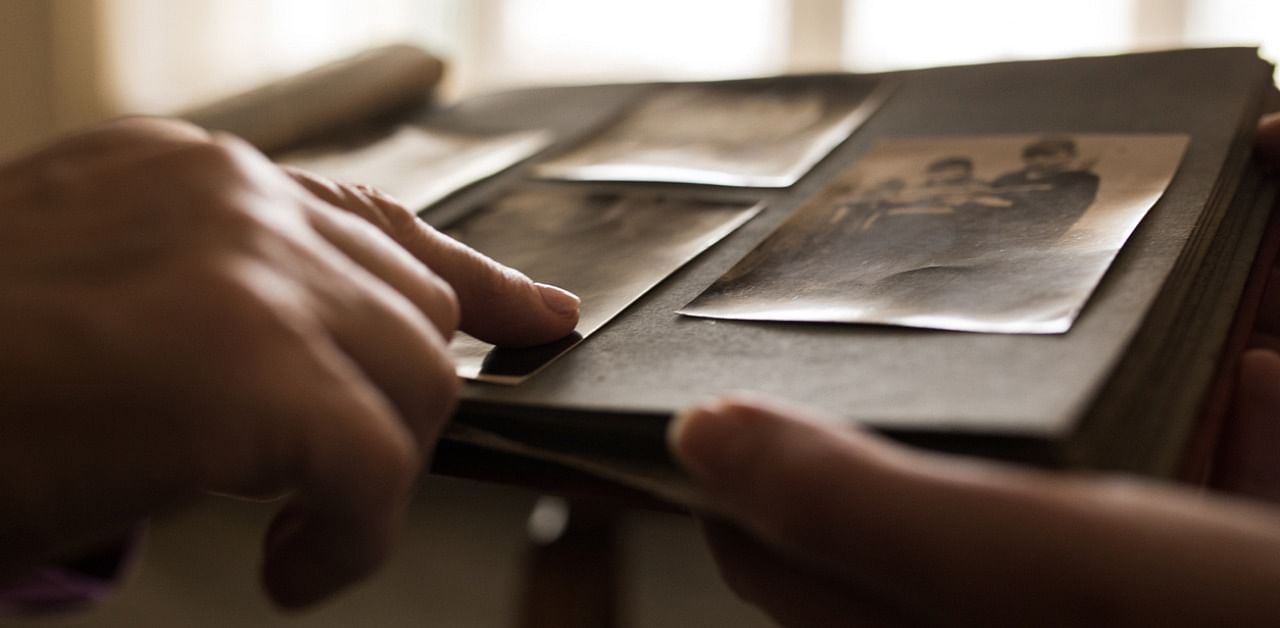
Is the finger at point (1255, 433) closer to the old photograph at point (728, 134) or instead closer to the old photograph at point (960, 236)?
the old photograph at point (960, 236)

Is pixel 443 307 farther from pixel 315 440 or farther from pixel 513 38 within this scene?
pixel 513 38

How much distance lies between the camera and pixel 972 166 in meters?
0.59

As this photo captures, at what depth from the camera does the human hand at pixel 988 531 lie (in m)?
0.27

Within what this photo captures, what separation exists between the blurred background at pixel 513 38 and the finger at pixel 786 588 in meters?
1.00

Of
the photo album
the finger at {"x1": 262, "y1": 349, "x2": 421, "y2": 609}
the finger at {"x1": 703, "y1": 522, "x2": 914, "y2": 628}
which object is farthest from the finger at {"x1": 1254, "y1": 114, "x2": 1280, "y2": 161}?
the finger at {"x1": 262, "y1": 349, "x2": 421, "y2": 609}

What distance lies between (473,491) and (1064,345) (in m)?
1.00

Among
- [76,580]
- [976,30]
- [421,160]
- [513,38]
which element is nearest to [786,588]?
[76,580]

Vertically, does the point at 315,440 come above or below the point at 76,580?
above

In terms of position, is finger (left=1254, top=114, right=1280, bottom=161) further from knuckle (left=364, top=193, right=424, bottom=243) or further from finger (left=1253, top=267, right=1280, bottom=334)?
knuckle (left=364, top=193, right=424, bottom=243)

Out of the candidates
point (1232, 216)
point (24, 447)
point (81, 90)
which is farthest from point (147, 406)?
point (81, 90)

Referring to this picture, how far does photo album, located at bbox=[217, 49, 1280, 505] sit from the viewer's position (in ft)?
1.16

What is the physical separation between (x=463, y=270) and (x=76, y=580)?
0.28m

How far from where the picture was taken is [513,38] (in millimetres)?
1629

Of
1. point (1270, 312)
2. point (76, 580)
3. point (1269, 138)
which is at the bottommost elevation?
point (76, 580)
